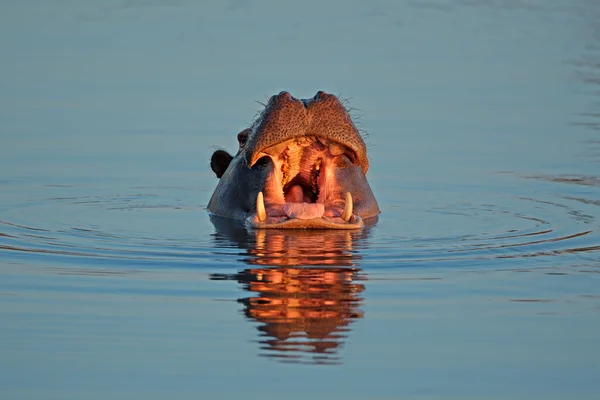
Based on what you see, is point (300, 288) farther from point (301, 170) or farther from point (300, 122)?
point (301, 170)

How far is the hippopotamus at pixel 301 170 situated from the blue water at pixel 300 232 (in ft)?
0.59

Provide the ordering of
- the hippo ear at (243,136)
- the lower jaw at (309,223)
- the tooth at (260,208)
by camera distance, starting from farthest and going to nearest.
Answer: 1. the hippo ear at (243,136)
2. the lower jaw at (309,223)
3. the tooth at (260,208)

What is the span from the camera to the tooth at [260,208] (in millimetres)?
10422

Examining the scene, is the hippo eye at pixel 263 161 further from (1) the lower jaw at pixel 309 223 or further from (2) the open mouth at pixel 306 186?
(1) the lower jaw at pixel 309 223

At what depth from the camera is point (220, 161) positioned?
40.0ft

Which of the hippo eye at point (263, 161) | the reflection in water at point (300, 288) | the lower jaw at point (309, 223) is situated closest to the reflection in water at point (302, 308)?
the reflection in water at point (300, 288)

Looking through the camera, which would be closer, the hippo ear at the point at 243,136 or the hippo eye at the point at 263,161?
the hippo eye at the point at 263,161

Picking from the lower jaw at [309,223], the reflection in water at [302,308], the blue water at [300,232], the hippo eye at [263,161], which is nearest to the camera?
the blue water at [300,232]

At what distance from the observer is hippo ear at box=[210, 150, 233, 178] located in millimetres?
12109

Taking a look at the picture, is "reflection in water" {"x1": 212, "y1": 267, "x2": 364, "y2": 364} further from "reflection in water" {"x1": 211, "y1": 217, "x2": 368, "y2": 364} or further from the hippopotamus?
the hippopotamus

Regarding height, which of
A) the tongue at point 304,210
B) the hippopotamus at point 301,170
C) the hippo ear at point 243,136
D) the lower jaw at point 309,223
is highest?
the hippo ear at point 243,136

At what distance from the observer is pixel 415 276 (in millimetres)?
9008

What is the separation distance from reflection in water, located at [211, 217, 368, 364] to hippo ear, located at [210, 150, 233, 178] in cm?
90

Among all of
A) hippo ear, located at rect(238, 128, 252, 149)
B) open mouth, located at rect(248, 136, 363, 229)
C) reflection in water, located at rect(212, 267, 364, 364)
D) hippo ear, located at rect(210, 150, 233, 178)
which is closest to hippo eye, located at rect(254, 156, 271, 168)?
open mouth, located at rect(248, 136, 363, 229)
